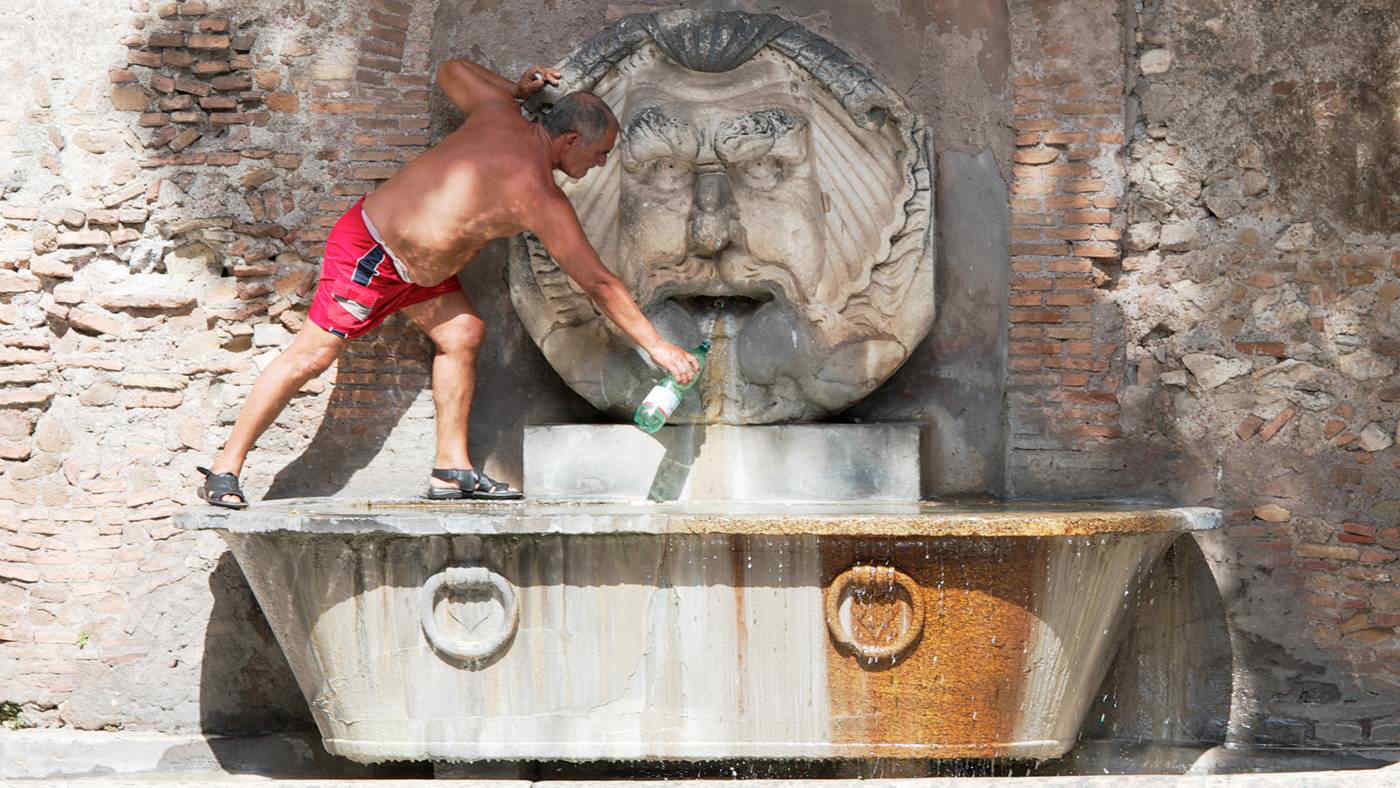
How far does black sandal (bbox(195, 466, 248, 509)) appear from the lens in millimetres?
4957

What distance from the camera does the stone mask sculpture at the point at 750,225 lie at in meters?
5.41

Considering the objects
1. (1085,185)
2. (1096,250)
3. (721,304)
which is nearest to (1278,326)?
(1096,250)

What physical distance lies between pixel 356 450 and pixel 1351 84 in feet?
10.6

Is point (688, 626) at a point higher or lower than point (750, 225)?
lower

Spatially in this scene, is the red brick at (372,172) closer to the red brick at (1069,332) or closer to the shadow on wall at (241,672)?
the shadow on wall at (241,672)

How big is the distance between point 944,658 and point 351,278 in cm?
200

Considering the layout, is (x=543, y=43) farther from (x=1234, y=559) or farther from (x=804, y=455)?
(x=1234, y=559)

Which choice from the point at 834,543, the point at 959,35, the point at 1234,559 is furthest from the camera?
the point at 959,35

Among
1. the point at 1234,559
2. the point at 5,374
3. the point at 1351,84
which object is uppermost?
the point at 1351,84

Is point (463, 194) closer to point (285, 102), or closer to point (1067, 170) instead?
point (285, 102)

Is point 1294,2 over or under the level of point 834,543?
over

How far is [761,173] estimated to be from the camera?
5.43 m

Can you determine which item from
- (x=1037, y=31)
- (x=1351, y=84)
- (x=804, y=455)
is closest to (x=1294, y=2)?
(x=1351, y=84)

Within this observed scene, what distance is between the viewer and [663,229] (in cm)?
541
